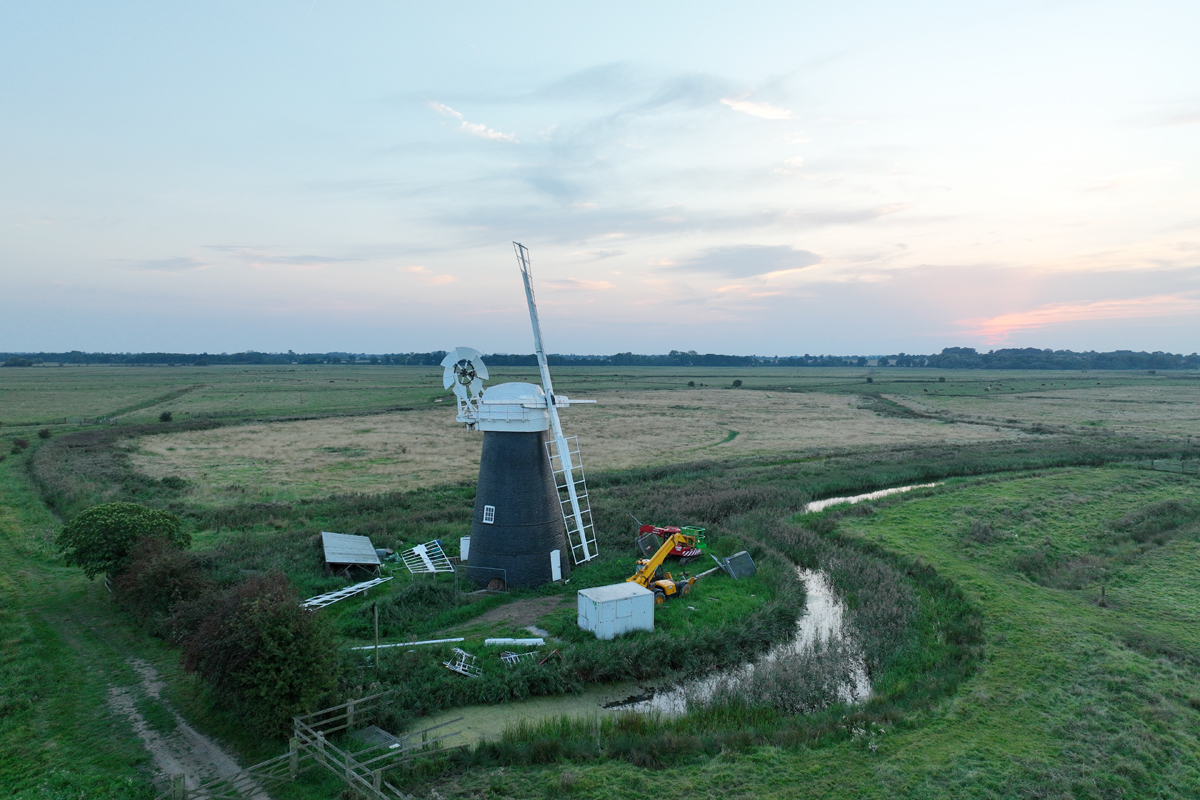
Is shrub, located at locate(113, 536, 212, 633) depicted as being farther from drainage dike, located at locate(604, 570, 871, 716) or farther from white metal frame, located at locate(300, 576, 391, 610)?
drainage dike, located at locate(604, 570, 871, 716)

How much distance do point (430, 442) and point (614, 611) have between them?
45.6 m

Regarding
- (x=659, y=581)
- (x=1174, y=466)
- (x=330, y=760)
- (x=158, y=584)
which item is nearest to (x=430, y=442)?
(x=158, y=584)

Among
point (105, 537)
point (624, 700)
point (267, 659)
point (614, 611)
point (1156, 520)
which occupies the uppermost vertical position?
point (105, 537)


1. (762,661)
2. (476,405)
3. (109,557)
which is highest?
(476,405)

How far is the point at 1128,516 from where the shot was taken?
3194cm

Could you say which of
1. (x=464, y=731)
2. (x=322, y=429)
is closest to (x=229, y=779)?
(x=464, y=731)

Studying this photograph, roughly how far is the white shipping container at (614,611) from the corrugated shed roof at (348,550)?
9.51 m

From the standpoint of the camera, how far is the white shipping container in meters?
18.8

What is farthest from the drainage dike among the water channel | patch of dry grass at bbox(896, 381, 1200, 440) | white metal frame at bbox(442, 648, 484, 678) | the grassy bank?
patch of dry grass at bbox(896, 381, 1200, 440)

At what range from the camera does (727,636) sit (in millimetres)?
19297

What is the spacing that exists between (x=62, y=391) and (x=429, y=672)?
129324 millimetres

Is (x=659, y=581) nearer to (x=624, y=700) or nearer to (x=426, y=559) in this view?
(x=624, y=700)

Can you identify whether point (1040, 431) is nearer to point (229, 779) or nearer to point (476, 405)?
point (476, 405)

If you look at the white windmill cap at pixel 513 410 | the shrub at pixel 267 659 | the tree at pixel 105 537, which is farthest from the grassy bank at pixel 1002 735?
the tree at pixel 105 537
